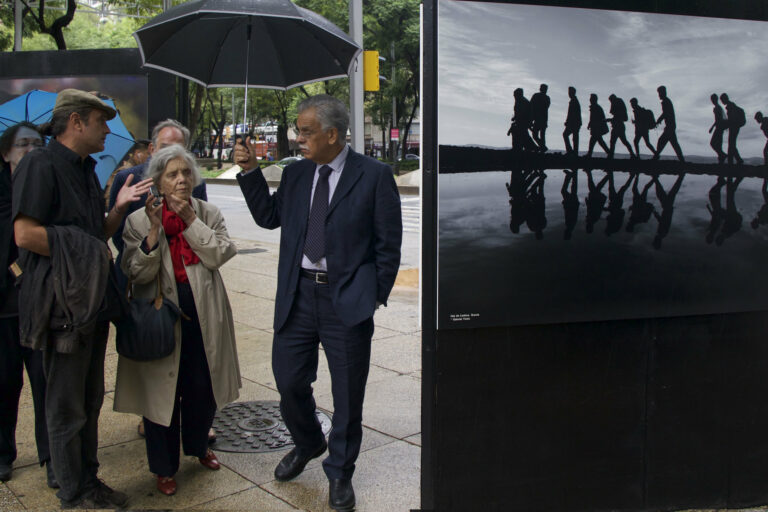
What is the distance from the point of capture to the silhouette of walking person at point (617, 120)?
129 inches

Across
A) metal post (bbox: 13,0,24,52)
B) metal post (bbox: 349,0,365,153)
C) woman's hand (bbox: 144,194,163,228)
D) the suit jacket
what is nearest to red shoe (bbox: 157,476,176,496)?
the suit jacket

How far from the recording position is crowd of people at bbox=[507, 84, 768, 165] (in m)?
3.20

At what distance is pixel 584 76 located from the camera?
3242mm

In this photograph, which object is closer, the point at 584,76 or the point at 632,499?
the point at 584,76

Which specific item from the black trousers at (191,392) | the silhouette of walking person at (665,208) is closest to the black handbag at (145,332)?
the black trousers at (191,392)

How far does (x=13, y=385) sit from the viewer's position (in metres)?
4.03

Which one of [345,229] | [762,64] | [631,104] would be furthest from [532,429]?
[762,64]

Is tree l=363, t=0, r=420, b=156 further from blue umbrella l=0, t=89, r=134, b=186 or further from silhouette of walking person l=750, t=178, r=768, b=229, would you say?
silhouette of walking person l=750, t=178, r=768, b=229

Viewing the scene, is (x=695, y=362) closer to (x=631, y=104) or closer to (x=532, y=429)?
(x=532, y=429)

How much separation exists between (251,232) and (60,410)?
13.9 meters

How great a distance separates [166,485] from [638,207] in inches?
108

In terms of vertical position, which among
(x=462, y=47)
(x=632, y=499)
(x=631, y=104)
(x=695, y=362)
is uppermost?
(x=462, y=47)

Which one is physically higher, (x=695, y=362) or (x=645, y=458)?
(x=695, y=362)

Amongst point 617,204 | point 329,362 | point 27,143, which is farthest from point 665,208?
point 27,143
